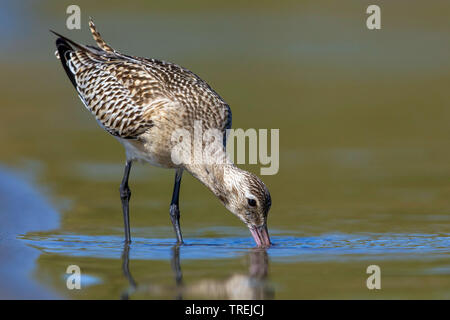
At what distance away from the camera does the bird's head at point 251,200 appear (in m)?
10.0

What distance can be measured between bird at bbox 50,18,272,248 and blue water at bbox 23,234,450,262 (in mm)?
255

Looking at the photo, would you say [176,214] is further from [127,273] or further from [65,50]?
[65,50]

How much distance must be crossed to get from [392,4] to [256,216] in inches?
663

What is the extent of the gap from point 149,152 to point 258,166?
4.08 metres

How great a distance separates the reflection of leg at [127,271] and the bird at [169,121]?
58 centimetres

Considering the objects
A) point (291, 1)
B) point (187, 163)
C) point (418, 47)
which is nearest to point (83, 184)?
point (187, 163)

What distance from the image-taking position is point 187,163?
10797 millimetres

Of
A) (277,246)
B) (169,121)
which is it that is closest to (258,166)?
(169,121)

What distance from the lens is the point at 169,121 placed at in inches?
428

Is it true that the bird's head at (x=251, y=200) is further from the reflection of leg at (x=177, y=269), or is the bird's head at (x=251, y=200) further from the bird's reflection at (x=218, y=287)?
the bird's reflection at (x=218, y=287)

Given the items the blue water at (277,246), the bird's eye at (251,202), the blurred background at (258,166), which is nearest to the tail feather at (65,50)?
the blurred background at (258,166)

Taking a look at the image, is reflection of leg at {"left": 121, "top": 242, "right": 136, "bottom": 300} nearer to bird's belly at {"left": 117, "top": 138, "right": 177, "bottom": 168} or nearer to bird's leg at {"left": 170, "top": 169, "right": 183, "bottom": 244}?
bird's leg at {"left": 170, "top": 169, "right": 183, "bottom": 244}

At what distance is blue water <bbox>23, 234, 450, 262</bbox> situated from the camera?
9.51 m

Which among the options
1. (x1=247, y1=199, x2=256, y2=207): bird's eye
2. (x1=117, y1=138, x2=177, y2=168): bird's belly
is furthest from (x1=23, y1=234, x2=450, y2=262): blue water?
(x1=117, y1=138, x2=177, y2=168): bird's belly
